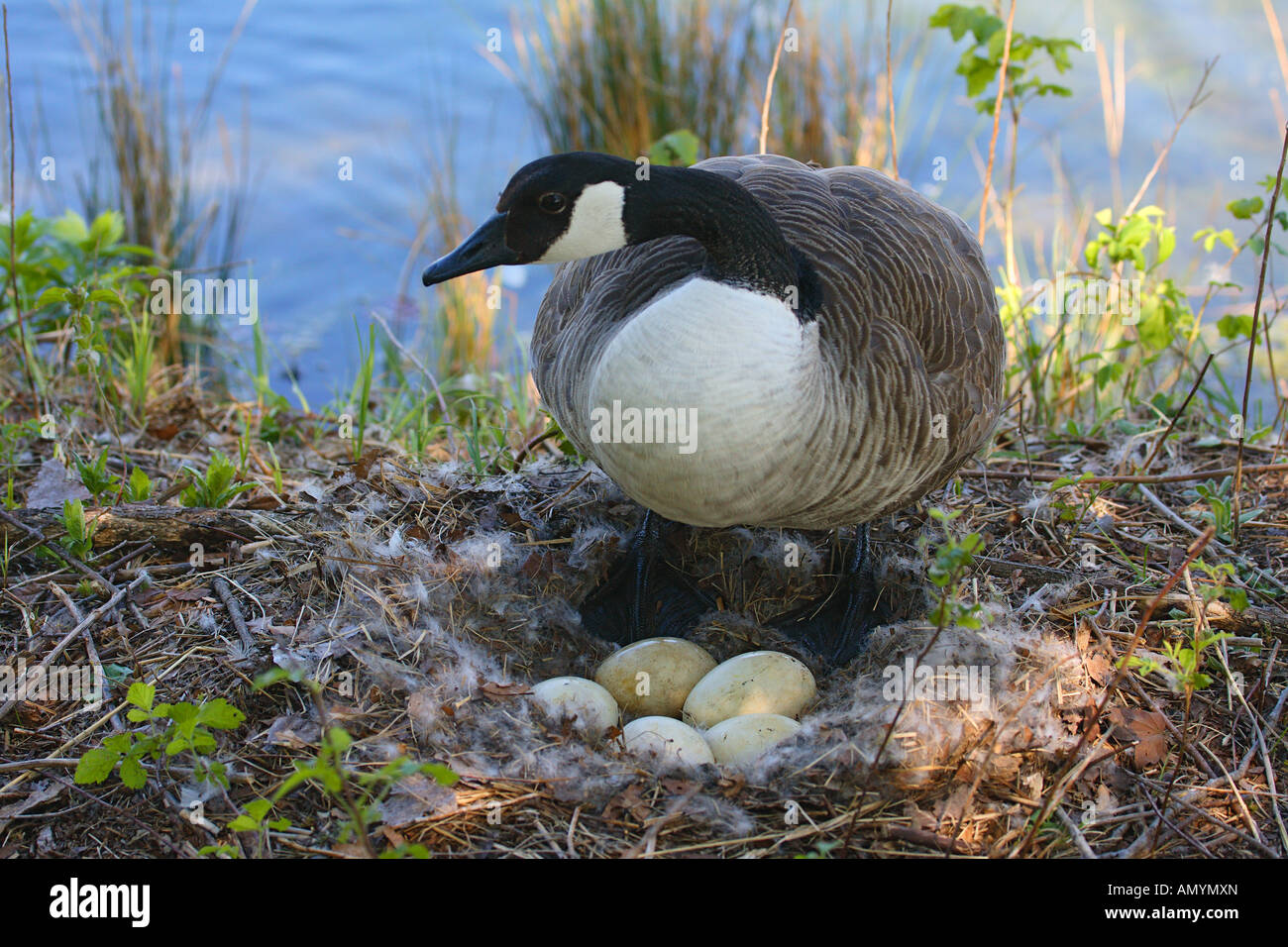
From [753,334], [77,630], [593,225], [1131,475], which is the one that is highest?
[593,225]

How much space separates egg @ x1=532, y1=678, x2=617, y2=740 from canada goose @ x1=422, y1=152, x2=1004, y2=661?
0.55 meters

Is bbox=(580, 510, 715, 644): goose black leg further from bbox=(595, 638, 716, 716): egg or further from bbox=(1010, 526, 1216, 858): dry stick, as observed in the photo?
bbox=(1010, 526, 1216, 858): dry stick

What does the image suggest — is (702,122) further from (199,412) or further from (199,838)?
(199,838)

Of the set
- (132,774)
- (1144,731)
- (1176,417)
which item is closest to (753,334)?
(1144,731)

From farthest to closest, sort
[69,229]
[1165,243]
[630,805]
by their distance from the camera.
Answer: [69,229], [1165,243], [630,805]

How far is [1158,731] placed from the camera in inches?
115

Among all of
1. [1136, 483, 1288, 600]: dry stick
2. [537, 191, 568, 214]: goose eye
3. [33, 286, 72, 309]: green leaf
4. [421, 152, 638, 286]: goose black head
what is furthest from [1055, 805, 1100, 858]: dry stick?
[33, 286, 72, 309]: green leaf

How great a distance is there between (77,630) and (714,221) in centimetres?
210

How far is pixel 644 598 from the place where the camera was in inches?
153

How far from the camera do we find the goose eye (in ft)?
9.21

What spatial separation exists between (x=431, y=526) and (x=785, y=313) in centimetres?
149

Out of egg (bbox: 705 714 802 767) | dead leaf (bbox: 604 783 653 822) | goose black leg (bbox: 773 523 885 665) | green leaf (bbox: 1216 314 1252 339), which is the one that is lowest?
dead leaf (bbox: 604 783 653 822)

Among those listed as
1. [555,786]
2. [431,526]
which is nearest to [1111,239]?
[431,526]

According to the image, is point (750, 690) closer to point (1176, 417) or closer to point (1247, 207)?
point (1176, 417)
